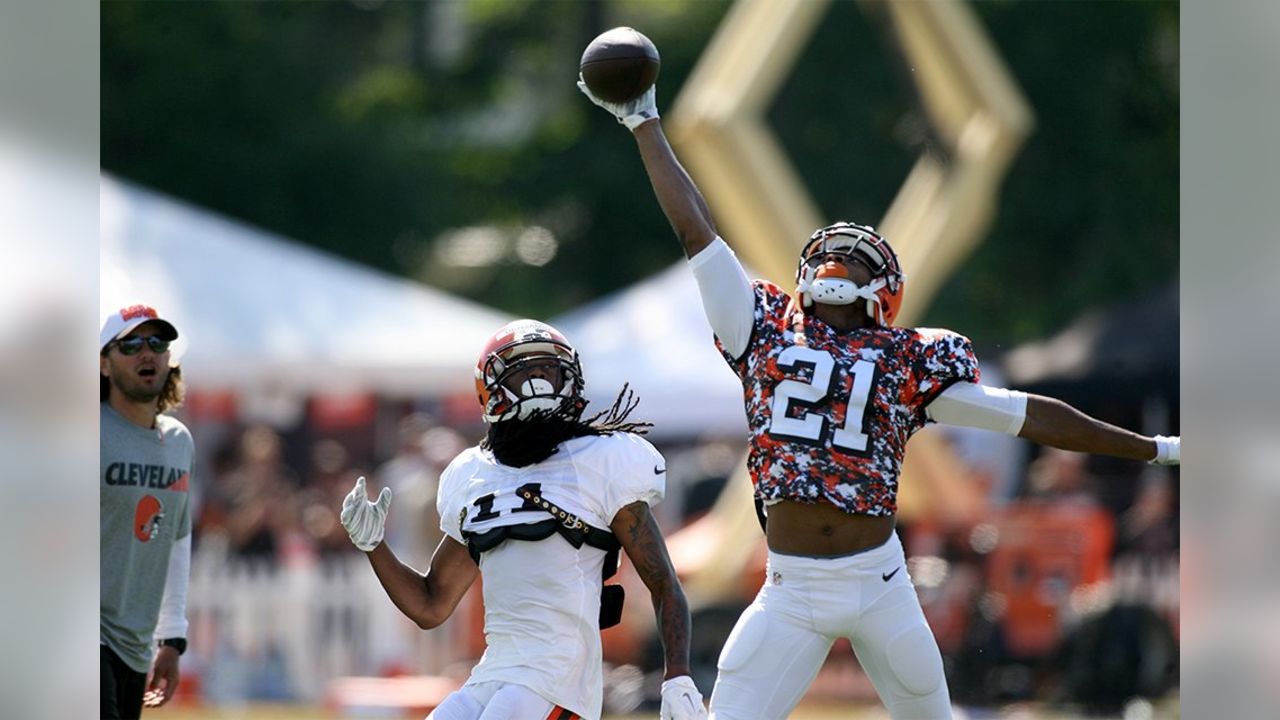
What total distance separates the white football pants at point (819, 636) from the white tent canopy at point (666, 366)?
8261mm

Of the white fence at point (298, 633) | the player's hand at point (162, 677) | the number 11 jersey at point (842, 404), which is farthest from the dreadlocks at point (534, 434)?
the white fence at point (298, 633)

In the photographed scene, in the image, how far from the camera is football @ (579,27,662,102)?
5742mm

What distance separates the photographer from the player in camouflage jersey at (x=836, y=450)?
5.60 metres

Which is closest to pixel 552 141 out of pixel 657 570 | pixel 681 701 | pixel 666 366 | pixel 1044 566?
pixel 666 366

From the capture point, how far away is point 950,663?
13594 mm

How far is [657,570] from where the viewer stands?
5.43 metres

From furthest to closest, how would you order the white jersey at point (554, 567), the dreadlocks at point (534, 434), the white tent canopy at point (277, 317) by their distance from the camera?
the white tent canopy at point (277, 317)
the dreadlocks at point (534, 434)
the white jersey at point (554, 567)

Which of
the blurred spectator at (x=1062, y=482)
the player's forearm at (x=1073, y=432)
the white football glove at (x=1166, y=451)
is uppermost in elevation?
the blurred spectator at (x=1062, y=482)

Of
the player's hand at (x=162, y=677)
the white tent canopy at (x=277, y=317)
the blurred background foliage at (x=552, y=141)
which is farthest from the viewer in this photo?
the blurred background foliage at (x=552, y=141)

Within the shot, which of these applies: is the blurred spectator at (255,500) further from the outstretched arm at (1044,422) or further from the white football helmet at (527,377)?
Result: the outstretched arm at (1044,422)

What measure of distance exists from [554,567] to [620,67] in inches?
57.3

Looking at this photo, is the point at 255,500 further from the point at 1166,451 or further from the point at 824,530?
the point at 1166,451

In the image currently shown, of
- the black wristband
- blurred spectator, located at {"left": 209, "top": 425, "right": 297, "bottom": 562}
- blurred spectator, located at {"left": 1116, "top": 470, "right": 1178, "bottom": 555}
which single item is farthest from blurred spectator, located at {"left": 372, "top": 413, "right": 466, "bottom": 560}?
the black wristband

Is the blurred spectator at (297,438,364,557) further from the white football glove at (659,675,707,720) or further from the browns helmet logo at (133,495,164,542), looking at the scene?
the white football glove at (659,675,707,720)
